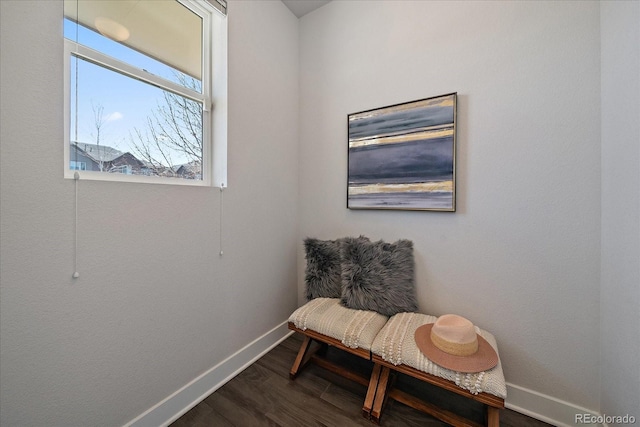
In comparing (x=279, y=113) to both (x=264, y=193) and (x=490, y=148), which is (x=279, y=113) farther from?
(x=490, y=148)

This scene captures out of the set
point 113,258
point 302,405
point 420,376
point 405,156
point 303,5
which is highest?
point 303,5

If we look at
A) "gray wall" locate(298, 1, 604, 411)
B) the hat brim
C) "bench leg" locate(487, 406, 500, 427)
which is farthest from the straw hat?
"gray wall" locate(298, 1, 604, 411)

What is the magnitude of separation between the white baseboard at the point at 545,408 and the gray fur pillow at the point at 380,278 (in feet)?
2.29

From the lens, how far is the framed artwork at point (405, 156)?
1499mm

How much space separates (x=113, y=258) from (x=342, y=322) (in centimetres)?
123

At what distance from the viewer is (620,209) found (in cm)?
104

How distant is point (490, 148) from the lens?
141 centimetres

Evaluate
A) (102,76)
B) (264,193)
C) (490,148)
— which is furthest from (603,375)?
(102,76)

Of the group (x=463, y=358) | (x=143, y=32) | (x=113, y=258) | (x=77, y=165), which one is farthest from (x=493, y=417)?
(x=143, y=32)

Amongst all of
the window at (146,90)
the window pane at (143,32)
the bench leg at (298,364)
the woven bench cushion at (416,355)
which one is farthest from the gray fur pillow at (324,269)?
the window pane at (143,32)

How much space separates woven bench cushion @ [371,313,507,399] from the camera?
1006 mm

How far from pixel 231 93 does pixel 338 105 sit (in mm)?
854

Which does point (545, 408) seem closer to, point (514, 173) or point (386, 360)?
point (386, 360)

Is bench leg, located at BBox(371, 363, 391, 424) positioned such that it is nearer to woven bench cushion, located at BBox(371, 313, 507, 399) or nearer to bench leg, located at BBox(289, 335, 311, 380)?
woven bench cushion, located at BBox(371, 313, 507, 399)
